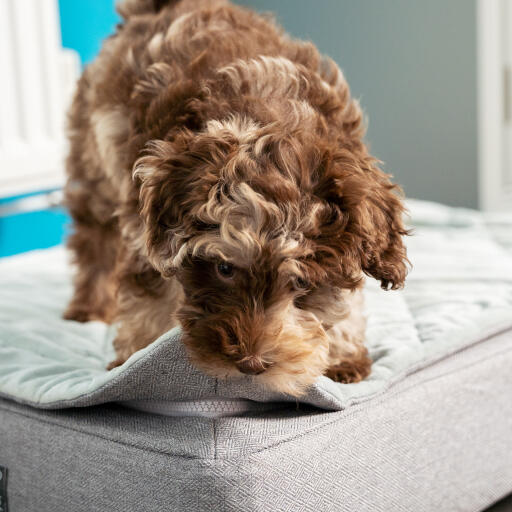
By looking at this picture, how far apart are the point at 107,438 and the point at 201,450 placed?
0.24 metres

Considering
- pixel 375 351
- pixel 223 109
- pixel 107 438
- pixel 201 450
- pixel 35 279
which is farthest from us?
pixel 35 279

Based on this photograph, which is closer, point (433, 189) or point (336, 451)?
point (336, 451)

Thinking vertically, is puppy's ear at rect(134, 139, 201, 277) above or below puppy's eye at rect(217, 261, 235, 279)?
above

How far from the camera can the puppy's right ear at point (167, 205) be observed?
1.75 m

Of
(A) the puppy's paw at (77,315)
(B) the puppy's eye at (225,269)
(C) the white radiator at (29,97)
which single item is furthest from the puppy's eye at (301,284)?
(C) the white radiator at (29,97)

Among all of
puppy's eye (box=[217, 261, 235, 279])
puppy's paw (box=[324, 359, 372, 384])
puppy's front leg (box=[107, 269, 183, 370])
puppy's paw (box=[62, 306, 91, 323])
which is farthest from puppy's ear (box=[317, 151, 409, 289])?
puppy's paw (box=[62, 306, 91, 323])

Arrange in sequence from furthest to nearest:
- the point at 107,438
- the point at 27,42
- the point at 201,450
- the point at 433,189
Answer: the point at 433,189
the point at 27,42
the point at 107,438
the point at 201,450

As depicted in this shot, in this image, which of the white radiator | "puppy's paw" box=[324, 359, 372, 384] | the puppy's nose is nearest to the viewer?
the puppy's nose

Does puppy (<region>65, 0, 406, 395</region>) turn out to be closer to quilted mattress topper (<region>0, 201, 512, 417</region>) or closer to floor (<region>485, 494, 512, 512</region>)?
quilted mattress topper (<region>0, 201, 512, 417</region>)

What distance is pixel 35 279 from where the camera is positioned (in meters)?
3.33

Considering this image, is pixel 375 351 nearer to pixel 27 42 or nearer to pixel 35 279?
pixel 35 279

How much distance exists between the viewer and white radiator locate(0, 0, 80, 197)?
398 cm

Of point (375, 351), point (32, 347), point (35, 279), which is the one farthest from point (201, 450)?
point (35, 279)

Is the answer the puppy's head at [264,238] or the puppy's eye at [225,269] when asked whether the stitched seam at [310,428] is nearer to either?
the puppy's head at [264,238]
